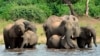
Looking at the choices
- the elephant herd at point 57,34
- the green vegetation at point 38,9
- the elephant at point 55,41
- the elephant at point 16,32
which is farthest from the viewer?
the green vegetation at point 38,9

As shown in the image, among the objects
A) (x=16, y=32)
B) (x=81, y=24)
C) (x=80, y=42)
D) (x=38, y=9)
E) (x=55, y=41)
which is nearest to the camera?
(x=55, y=41)

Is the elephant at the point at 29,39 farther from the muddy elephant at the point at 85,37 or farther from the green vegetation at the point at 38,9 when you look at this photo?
the green vegetation at the point at 38,9

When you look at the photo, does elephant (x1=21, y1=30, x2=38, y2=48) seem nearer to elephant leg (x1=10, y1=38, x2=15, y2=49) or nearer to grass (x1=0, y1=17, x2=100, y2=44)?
elephant leg (x1=10, y1=38, x2=15, y2=49)

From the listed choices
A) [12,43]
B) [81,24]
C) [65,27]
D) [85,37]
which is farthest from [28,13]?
[65,27]

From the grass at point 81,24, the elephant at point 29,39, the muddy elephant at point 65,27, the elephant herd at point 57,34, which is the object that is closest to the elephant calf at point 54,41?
the elephant herd at point 57,34

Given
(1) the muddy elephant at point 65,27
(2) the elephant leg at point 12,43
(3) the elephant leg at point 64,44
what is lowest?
(2) the elephant leg at point 12,43

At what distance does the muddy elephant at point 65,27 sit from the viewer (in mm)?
19797

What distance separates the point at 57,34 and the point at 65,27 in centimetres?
99

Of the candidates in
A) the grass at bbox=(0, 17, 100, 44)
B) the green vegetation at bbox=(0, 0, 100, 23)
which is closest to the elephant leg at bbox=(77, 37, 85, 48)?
the grass at bbox=(0, 17, 100, 44)

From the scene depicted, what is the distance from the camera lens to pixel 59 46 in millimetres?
20375

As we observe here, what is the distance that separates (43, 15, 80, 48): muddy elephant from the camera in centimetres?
1980

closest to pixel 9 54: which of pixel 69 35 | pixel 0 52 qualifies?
pixel 0 52

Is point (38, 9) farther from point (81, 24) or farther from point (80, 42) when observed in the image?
point (80, 42)

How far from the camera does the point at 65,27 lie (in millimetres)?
20141
